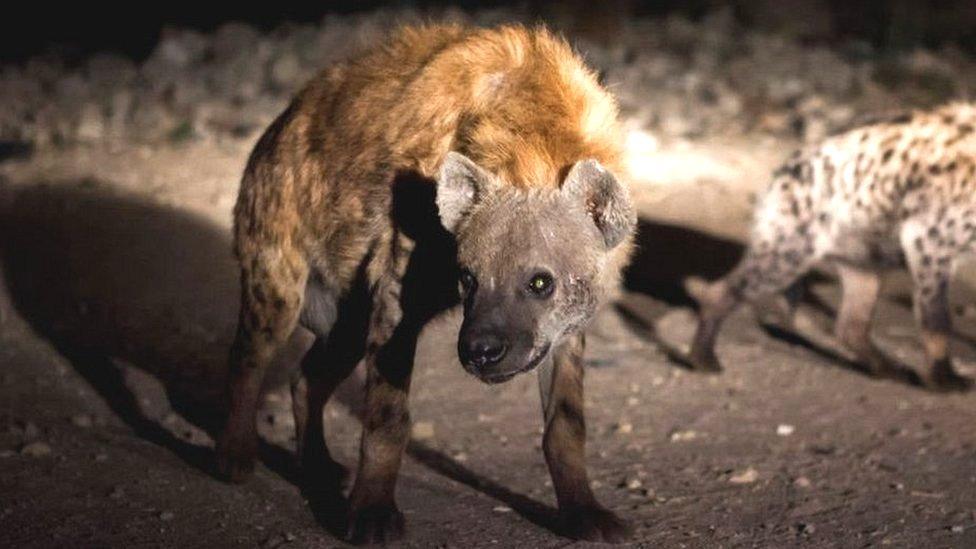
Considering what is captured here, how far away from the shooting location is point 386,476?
312 cm

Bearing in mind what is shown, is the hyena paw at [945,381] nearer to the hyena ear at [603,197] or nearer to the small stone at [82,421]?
the hyena ear at [603,197]

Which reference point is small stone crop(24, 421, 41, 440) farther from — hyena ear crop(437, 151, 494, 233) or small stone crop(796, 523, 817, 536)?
small stone crop(796, 523, 817, 536)

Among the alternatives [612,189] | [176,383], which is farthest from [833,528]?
[176,383]

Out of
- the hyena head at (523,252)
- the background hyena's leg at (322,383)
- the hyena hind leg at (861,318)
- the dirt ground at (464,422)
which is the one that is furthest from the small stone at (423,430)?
the hyena hind leg at (861,318)

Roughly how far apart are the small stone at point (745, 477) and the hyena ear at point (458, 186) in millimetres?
1099

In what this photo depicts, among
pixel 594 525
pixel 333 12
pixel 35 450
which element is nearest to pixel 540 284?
pixel 594 525

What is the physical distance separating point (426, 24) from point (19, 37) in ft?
28.3

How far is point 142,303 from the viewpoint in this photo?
195 inches

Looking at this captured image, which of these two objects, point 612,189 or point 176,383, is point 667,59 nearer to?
point 176,383

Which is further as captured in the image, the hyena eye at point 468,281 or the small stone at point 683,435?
the small stone at point 683,435

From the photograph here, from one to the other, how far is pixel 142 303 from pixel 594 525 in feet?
7.71

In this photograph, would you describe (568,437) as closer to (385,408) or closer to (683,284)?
(385,408)

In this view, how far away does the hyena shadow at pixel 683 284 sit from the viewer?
4.90 metres

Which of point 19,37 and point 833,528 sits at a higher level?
point 833,528
